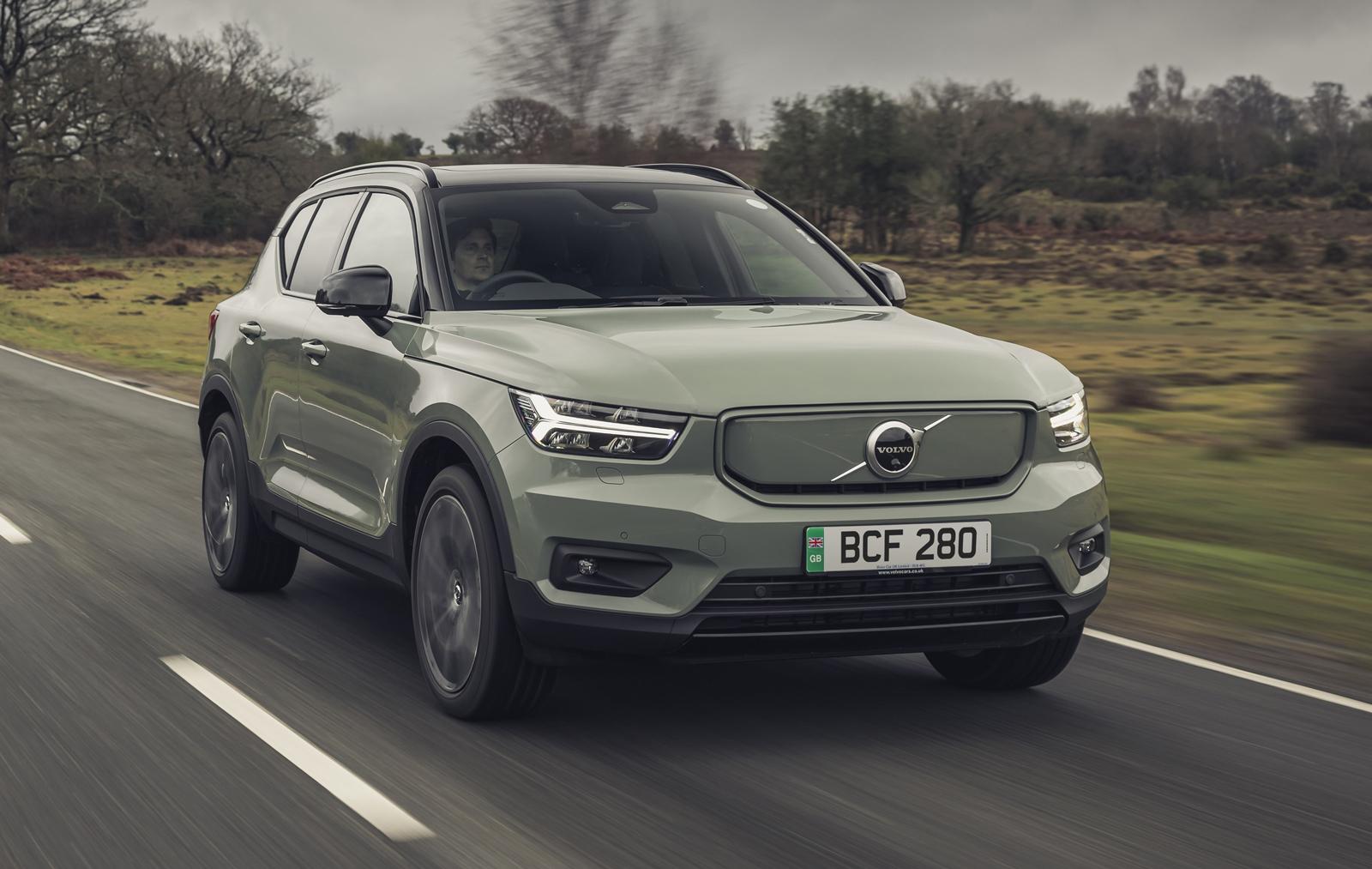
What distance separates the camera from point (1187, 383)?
1964 cm

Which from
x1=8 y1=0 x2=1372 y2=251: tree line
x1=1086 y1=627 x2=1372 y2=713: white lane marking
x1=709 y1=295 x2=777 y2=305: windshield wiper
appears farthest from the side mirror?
x1=8 y1=0 x2=1372 y2=251: tree line

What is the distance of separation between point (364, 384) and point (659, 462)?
5.39 feet

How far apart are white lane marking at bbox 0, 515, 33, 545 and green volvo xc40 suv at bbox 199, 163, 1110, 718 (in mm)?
3017

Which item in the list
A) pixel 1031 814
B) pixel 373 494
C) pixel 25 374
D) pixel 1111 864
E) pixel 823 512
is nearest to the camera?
pixel 1111 864

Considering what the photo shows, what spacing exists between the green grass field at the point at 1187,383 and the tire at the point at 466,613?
2.99 metres

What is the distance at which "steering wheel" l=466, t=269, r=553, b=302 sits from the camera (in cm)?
586

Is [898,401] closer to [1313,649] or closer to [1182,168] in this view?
[1313,649]

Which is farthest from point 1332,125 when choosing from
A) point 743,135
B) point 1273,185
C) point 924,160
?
point 743,135

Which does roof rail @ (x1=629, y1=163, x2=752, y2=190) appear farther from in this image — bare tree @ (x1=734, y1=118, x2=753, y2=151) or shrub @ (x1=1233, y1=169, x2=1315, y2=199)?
shrub @ (x1=1233, y1=169, x2=1315, y2=199)

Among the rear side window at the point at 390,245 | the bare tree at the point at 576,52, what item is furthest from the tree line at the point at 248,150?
the rear side window at the point at 390,245

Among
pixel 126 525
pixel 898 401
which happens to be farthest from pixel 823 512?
pixel 126 525

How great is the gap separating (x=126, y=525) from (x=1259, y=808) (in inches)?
258

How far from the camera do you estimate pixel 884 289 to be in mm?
6707

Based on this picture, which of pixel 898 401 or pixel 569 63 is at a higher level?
pixel 569 63
